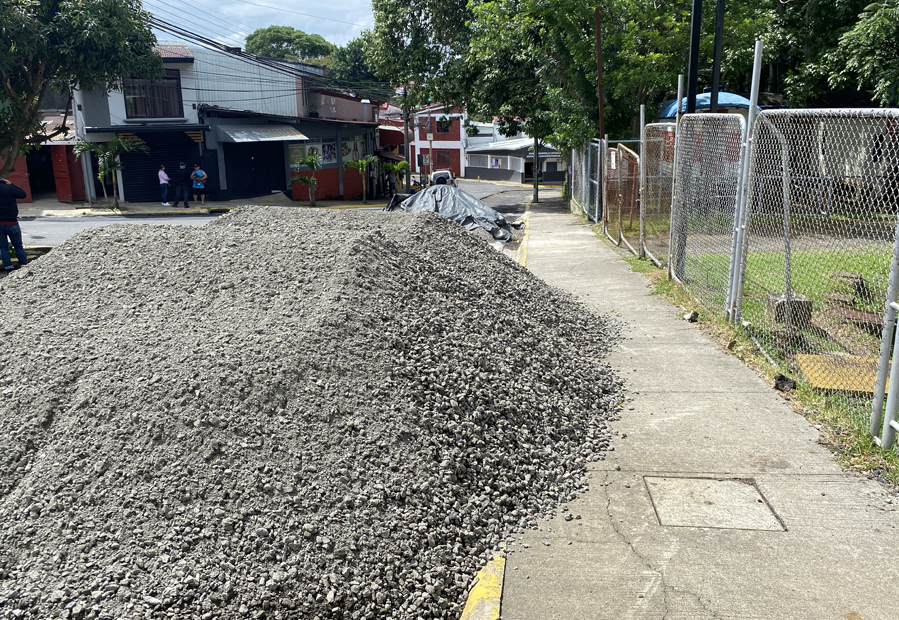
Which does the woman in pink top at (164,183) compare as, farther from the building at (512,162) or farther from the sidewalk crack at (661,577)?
the sidewalk crack at (661,577)

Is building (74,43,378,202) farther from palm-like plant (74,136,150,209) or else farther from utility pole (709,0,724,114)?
utility pole (709,0,724,114)

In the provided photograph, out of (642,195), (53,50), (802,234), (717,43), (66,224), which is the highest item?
(53,50)

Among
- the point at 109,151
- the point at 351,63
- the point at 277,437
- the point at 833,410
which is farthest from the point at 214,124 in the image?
the point at 351,63

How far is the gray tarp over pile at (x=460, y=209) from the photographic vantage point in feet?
58.5

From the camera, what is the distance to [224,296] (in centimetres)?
588

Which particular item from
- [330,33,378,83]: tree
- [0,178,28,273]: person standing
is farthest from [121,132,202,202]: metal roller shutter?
[330,33,378,83]: tree

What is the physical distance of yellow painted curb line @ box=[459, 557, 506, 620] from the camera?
3.33m

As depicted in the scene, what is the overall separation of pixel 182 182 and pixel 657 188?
866 inches

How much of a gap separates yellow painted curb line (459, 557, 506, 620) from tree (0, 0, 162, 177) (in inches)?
673

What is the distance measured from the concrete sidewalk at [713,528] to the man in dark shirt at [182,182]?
25450 mm

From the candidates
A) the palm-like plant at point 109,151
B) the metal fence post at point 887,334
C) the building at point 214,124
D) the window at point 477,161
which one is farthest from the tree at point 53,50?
the window at point 477,161

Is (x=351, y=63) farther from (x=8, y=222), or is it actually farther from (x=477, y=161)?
(x=8, y=222)

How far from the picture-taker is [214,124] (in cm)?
2997

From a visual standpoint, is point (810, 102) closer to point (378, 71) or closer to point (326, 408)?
point (378, 71)
